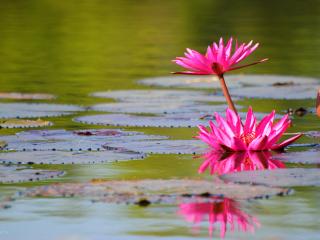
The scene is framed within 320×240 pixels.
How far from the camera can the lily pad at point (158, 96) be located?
7126 millimetres

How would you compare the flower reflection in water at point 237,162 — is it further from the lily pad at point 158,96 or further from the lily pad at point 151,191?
the lily pad at point 158,96

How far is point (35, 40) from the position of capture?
1214 centimetres

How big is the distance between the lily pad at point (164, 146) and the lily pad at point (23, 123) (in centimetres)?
82

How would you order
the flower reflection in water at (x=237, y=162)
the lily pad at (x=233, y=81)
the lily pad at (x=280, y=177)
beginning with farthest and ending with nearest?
the lily pad at (x=233, y=81) < the flower reflection in water at (x=237, y=162) < the lily pad at (x=280, y=177)

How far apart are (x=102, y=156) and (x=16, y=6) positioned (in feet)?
48.0

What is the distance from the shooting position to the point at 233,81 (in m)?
8.34

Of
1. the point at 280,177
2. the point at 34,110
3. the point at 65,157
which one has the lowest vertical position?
the point at 280,177

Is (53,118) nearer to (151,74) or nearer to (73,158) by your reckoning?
(73,158)

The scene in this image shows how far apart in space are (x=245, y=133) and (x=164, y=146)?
37 cm

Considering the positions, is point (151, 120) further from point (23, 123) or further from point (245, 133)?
point (245, 133)

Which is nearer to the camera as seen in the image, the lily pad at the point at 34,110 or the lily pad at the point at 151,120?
the lily pad at the point at 151,120

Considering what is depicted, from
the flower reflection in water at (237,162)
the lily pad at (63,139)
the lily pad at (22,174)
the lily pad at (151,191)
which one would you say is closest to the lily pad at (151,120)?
the lily pad at (63,139)

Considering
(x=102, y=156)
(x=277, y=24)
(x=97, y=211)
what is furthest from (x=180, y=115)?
(x=277, y=24)

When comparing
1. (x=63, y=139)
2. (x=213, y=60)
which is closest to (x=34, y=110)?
(x=63, y=139)
